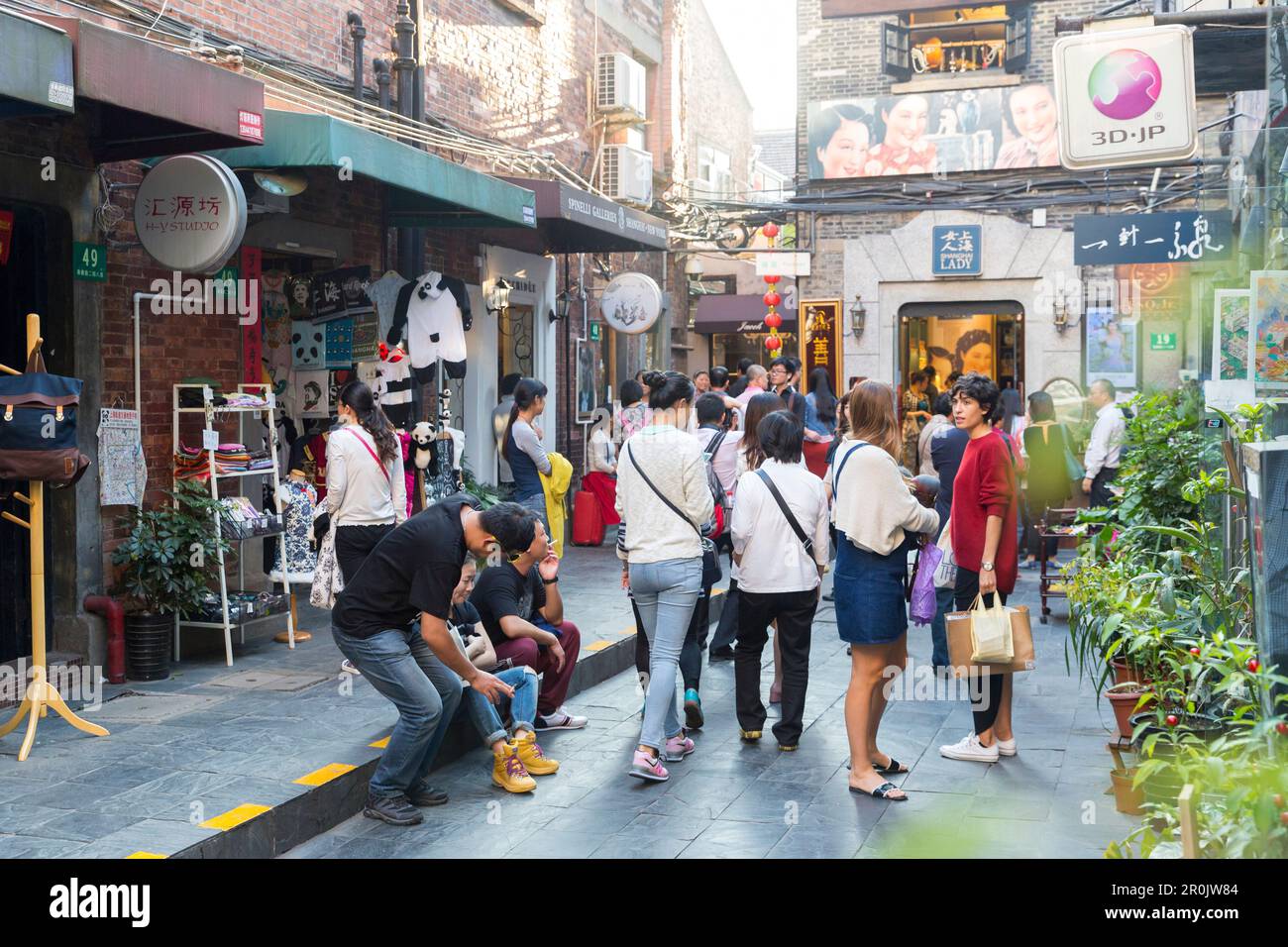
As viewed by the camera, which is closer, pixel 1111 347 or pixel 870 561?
pixel 870 561

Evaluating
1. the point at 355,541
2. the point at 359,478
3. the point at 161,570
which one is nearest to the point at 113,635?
the point at 161,570

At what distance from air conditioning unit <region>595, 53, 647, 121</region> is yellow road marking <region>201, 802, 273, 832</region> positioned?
1259 cm

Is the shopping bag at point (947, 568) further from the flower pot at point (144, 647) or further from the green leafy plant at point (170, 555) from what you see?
the flower pot at point (144, 647)

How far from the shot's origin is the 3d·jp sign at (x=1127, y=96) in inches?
321

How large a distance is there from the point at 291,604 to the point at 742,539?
373 cm

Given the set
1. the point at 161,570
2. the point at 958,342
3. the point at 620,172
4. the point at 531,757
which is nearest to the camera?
the point at 531,757

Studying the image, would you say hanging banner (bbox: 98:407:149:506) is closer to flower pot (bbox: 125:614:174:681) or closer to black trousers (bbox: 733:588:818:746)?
flower pot (bbox: 125:614:174:681)

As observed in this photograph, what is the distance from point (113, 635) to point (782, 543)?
4098 mm

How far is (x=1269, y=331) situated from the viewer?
6.43m

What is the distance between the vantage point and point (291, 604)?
901 centimetres

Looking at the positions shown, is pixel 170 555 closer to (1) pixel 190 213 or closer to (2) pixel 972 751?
(1) pixel 190 213

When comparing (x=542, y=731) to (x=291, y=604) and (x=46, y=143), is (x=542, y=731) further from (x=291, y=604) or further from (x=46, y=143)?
(x=46, y=143)

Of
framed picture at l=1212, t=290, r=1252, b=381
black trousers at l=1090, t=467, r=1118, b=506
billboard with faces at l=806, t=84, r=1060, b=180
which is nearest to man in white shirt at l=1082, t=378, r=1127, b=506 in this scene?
black trousers at l=1090, t=467, r=1118, b=506
